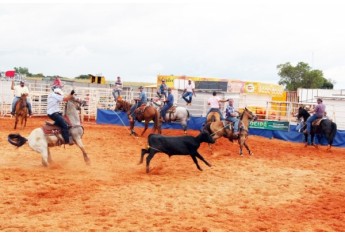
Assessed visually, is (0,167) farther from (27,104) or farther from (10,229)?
(27,104)

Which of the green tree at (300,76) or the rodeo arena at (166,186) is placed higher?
the green tree at (300,76)

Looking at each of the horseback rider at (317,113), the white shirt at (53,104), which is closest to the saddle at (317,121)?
the horseback rider at (317,113)

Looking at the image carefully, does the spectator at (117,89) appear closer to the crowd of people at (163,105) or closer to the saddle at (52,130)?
the crowd of people at (163,105)

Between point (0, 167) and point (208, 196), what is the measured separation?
5394 millimetres

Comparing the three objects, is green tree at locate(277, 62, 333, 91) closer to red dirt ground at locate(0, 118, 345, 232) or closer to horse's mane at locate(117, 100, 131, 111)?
horse's mane at locate(117, 100, 131, 111)

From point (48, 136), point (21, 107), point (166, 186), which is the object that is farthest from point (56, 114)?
point (21, 107)

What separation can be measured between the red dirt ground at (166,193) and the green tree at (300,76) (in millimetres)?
50412

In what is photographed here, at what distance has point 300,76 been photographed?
208 feet

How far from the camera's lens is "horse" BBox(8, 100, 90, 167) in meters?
10.7

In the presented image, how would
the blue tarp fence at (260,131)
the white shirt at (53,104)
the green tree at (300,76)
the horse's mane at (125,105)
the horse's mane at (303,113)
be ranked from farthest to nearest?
the green tree at (300,76)
the blue tarp fence at (260,131)
the horse's mane at (303,113)
the horse's mane at (125,105)
the white shirt at (53,104)

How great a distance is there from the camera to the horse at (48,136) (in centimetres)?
1070

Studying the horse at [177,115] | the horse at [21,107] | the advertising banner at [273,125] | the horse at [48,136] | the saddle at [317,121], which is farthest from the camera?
the advertising banner at [273,125]

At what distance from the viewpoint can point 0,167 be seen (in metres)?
10.7

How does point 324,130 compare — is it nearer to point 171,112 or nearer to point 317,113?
point 317,113
